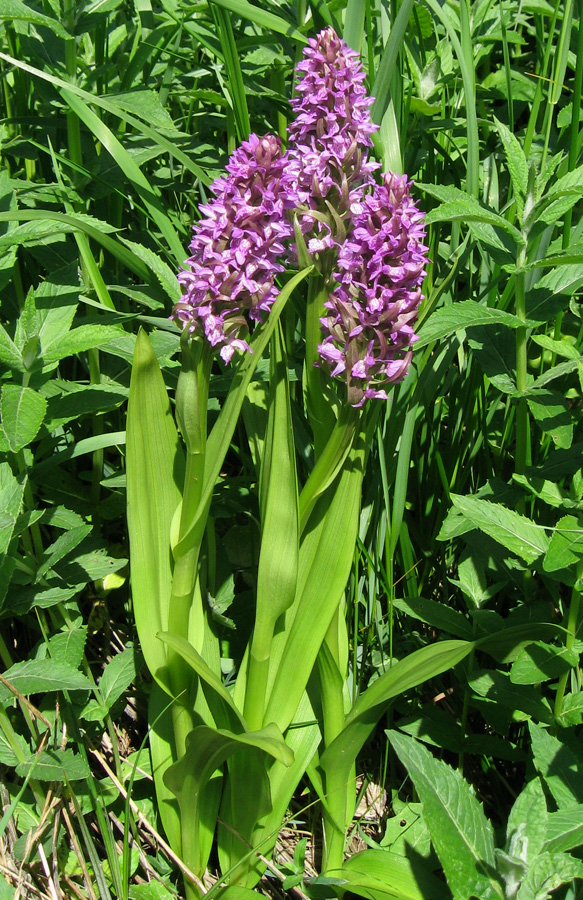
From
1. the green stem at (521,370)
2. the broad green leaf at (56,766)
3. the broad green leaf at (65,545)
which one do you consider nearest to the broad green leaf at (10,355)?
the broad green leaf at (65,545)

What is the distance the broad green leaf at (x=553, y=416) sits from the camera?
169cm

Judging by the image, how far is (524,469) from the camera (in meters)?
1.82

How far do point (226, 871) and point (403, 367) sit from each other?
119cm

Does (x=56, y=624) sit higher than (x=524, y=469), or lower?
lower

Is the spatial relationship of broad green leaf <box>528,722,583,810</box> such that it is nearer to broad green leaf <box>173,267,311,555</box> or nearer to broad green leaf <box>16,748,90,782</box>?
broad green leaf <box>173,267,311,555</box>

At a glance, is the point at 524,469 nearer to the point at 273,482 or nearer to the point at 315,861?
the point at 273,482

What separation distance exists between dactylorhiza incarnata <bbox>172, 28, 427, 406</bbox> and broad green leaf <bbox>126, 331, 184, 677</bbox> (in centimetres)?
24

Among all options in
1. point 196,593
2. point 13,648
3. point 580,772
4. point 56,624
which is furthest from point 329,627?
point 13,648

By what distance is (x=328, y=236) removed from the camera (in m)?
1.42

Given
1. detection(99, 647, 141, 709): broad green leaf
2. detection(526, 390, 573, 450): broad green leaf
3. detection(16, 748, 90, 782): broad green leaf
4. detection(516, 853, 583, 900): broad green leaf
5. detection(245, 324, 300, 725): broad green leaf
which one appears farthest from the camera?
detection(99, 647, 141, 709): broad green leaf

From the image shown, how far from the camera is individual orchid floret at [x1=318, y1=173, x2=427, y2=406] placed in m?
1.38

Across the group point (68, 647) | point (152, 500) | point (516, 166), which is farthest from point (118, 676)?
point (516, 166)

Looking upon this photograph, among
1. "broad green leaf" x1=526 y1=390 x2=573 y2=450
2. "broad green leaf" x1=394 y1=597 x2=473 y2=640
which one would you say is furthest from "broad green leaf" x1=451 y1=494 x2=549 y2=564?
"broad green leaf" x1=394 y1=597 x2=473 y2=640

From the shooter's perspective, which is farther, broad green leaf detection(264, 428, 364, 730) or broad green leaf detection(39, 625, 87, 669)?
broad green leaf detection(39, 625, 87, 669)
